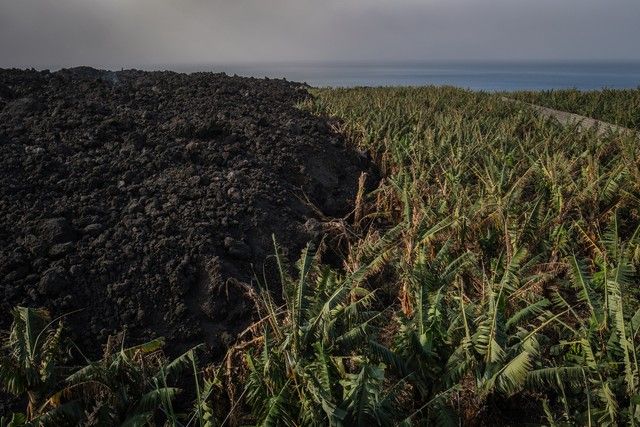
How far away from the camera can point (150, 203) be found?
4086 mm

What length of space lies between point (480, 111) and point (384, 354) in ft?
28.3

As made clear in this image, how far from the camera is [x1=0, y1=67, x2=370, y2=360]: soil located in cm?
327

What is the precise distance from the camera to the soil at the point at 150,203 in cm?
327

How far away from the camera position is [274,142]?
5.96 m

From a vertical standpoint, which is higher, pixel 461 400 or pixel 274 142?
pixel 274 142

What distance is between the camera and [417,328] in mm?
2631

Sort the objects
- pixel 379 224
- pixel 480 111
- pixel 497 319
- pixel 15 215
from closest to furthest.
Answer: pixel 497 319, pixel 15 215, pixel 379 224, pixel 480 111

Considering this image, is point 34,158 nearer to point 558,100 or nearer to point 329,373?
point 329,373

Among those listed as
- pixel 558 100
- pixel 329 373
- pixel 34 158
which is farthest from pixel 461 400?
pixel 558 100

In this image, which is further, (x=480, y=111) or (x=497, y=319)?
(x=480, y=111)

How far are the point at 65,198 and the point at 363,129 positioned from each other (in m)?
3.87

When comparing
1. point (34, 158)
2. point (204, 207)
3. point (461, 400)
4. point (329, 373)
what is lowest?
point (461, 400)

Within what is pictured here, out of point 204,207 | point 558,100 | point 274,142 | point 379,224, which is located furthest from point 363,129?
point 558,100

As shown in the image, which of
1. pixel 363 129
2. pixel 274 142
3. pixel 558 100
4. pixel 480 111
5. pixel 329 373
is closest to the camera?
pixel 329 373
